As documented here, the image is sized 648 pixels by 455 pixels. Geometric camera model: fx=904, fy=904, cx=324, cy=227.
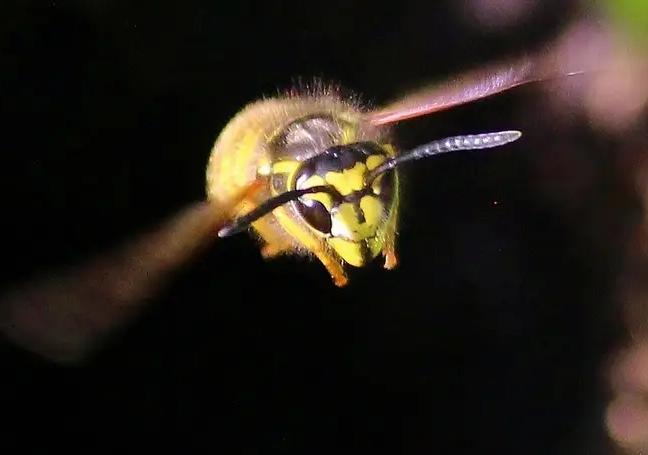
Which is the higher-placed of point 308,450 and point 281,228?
point 281,228

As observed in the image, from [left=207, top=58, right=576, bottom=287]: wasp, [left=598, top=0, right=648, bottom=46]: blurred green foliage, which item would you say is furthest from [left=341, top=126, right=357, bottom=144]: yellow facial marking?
[left=598, top=0, right=648, bottom=46]: blurred green foliage

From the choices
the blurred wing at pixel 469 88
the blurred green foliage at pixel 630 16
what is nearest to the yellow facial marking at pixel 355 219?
the blurred wing at pixel 469 88

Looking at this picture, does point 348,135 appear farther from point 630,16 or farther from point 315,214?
point 630,16

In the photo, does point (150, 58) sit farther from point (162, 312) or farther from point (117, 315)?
point (117, 315)

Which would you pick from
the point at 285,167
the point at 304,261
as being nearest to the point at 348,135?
the point at 285,167

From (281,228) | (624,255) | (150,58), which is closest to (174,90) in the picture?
(150,58)

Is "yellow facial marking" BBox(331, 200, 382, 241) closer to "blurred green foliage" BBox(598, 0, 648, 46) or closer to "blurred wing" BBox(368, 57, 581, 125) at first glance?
"blurred wing" BBox(368, 57, 581, 125)
